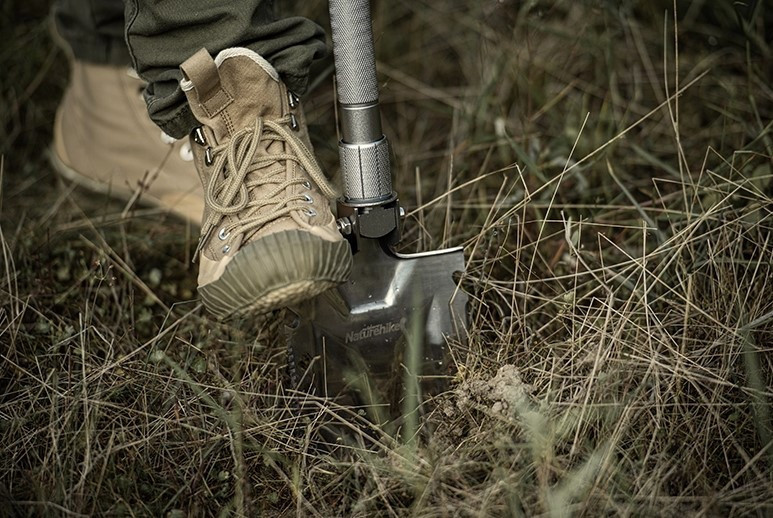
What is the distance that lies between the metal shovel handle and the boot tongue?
104 mm

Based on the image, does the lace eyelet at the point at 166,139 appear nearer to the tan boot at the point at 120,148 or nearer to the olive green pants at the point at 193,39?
the tan boot at the point at 120,148

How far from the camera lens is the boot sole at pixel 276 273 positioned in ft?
3.39

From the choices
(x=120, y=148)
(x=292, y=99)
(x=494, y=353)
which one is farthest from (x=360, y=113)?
(x=120, y=148)

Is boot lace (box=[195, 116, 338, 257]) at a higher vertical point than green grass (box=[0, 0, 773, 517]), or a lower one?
higher

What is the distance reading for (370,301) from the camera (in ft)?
4.18

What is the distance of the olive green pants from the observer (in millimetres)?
1196

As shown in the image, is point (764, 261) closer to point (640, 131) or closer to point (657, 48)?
point (640, 131)

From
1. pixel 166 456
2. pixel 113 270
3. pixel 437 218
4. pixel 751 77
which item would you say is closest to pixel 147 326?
pixel 113 270

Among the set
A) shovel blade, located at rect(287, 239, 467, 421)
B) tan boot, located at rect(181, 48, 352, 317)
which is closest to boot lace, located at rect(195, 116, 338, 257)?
tan boot, located at rect(181, 48, 352, 317)

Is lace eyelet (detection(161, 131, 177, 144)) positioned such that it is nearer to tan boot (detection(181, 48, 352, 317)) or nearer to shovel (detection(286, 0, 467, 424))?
tan boot (detection(181, 48, 352, 317))

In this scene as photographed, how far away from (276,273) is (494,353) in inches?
16.4

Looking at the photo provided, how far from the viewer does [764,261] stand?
1.29 m

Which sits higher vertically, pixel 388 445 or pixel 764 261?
pixel 764 261

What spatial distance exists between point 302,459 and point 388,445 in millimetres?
129
